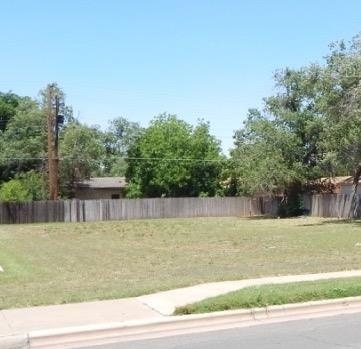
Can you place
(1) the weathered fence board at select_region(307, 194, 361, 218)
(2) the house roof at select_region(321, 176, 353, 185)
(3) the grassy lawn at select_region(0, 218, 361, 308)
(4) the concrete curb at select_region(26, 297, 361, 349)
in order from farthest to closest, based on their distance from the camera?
(2) the house roof at select_region(321, 176, 353, 185) → (1) the weathered fence board at select_region(307, 194, 361, 218) → (3) the grassy lawn at select_region(0, 218, 361, 308) → (4) the concrete curb at select_region(26, 297, 361, 349)

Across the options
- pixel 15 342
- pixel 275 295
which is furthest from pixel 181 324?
pixel 15 342

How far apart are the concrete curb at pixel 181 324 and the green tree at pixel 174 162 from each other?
5397 cm

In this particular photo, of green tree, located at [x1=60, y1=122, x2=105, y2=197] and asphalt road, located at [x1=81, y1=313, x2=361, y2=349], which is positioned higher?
green tree, located at [x1=60, y1=122, x2=105, y2=197]

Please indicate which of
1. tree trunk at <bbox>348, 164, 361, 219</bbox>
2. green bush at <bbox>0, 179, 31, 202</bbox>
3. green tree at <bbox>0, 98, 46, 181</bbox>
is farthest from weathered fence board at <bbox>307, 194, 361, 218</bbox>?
green tree at <bbox>0, 98, 46, 181</bbox>

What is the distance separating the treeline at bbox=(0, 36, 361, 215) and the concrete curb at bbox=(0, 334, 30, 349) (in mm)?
24617

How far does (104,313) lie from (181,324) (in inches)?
48.1

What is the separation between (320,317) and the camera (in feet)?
31.0

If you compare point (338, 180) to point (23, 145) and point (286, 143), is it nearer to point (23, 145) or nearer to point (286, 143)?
point (286, 143)

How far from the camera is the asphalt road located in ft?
25.3

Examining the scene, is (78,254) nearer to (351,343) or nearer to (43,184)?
(351,343)

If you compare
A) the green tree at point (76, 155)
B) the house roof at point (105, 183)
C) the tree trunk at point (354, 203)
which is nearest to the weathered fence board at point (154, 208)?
the tree trunk at point (354, 203)

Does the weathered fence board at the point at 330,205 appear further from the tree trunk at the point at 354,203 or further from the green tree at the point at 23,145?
the green tree at the point at 23,145

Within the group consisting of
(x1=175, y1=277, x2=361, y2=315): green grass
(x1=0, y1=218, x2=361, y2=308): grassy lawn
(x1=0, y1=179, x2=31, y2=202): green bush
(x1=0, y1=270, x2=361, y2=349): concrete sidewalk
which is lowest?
(x1=0, y1=218, x2=361, y2=308): grassy lawn

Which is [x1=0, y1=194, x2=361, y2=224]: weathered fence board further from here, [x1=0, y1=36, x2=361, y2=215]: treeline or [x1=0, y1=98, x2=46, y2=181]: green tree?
[x1=0, y1=98, x2=46, y2=181]: green tree
